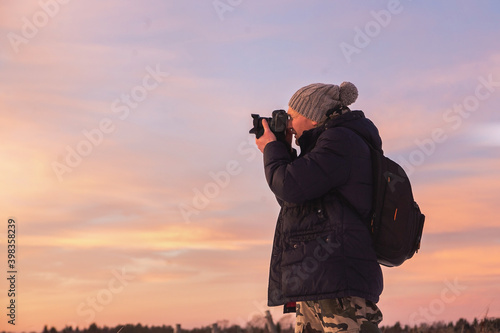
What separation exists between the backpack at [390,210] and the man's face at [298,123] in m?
0.39

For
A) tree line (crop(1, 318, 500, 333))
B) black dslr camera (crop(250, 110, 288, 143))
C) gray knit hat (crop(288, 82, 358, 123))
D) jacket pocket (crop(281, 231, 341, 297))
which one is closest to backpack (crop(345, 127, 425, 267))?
gray knit hat (crop(288, 82, 358, 123))

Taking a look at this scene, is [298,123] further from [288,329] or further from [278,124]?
[288,329]

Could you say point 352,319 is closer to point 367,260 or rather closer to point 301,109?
point 367,260

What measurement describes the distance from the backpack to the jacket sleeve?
12.2 inches

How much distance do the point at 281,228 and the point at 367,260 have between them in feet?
2.32

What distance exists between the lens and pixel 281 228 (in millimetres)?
4809

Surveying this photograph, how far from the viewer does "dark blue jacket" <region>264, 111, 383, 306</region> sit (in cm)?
445

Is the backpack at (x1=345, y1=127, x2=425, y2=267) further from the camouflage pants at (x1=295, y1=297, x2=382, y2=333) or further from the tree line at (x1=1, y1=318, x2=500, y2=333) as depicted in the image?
the tree line at (x1=1, y1=318, x2=500, y2=333)

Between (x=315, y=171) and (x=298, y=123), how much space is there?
25.3 inches

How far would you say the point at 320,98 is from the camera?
489 centimetres

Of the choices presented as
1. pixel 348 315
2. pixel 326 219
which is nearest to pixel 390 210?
pixel 326 219

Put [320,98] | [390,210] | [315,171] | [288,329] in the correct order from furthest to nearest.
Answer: [288,329]
[320,98]
[390,210]
[315,171]

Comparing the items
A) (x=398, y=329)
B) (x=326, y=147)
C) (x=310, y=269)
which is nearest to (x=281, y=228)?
(x=310, y=269)

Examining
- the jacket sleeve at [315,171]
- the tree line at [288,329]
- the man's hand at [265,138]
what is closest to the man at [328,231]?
the jacket sleeve at [315,171]
